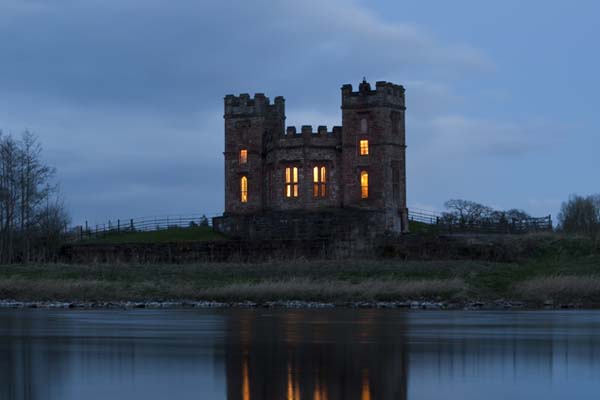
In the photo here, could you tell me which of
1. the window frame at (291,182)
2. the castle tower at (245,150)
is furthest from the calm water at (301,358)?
the castle tower at (245,150)

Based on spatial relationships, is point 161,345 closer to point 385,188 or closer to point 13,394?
point 13,394

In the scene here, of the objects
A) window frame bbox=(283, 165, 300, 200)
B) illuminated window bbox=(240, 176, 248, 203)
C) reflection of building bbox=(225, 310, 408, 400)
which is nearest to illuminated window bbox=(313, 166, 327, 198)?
window frame bbox=(283, 165, 300, 200)

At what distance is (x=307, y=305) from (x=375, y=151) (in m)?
33.2

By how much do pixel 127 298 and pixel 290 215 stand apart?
26.7 meters

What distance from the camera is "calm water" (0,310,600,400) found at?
17.9m

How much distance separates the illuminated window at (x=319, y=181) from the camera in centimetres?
8025

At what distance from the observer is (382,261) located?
205ft

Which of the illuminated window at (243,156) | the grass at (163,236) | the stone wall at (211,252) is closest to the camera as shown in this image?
the stone wall at (211,252)

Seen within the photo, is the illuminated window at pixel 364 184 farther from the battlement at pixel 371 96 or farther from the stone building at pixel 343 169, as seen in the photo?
the battlement at pixel 371 96

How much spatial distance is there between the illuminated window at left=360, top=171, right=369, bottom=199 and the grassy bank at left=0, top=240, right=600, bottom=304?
16277 mm

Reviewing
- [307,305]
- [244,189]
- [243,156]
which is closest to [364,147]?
[243,156]

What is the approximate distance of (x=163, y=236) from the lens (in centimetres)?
8031

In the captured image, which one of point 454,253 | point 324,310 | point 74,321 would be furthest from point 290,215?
point 74,321

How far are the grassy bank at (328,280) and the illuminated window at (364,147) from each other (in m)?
17.4
